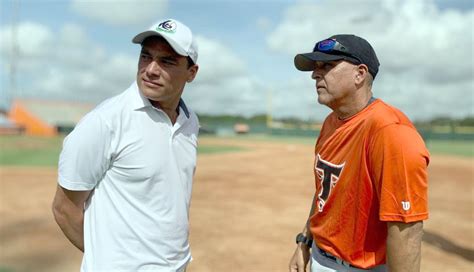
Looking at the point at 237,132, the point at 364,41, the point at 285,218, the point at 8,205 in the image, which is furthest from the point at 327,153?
the point at 237,132

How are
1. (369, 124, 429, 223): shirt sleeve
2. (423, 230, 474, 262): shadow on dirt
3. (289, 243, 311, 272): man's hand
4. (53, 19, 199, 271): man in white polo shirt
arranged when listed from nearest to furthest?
1. (369, 124, 429, 223): shirt sleeve
2. (53, 19, 199, 271): man in white polo shirt
3. (289, 243, 311, 272): man's hand
4. (423, 230, 474, 262): shadow on dirt

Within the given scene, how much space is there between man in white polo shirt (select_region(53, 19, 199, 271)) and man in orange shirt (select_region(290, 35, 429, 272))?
877mm

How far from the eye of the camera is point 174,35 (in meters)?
2.31

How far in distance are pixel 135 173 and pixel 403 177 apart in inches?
54.9

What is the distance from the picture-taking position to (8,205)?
9203 mm

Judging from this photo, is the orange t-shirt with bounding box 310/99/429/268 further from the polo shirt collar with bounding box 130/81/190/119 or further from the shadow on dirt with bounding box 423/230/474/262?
the shadow on dirt with bounding box 423/230/474/262

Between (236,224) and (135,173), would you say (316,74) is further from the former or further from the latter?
(236,224)

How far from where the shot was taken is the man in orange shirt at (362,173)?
2.07 m

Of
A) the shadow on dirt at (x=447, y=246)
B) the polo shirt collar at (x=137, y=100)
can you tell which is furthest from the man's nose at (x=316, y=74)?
the shadow on dirt at (x=447, y=246)

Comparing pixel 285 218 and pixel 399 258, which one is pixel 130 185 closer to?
pixel 399 258

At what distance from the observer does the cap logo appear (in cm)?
232

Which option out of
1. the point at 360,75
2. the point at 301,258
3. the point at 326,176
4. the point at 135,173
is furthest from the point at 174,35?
the point at 301,258

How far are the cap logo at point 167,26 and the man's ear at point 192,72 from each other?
0.28 metres

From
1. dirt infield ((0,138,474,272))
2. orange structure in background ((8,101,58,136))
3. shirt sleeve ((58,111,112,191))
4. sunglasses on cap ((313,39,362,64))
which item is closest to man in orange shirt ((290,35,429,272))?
sunglasses on cap ((313,39,362,64))
